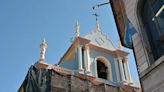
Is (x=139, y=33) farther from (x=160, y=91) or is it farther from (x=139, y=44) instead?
(x=160, y=91)

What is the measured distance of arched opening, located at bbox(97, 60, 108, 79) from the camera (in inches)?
829

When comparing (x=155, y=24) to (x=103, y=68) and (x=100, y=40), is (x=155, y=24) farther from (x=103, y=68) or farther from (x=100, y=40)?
(x=100, y=40)

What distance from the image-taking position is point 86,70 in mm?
19188

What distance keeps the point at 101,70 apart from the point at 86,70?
260 centimetres

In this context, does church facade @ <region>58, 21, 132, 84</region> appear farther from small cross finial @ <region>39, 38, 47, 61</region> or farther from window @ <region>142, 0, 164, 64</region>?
window @ <region>142, 0, 164, 64</region>

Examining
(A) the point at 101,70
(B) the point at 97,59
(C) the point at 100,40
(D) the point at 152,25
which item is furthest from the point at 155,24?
(C) the point at 100,40

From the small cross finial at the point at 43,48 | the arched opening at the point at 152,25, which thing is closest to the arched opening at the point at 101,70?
the small cross finial at the point at 43,48

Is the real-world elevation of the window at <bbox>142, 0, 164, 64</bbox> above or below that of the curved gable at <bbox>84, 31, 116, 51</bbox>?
below

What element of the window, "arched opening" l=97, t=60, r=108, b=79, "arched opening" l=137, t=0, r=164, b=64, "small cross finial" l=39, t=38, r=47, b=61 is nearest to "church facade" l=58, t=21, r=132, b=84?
"arched opening" l=97, t=60, r=108, b=79

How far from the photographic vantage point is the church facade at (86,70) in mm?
15227

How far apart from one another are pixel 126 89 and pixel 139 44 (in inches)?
478

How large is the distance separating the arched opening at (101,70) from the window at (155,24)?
1412 centimetres

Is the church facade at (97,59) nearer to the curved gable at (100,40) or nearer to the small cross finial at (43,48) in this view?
the curved gable at (100,40)

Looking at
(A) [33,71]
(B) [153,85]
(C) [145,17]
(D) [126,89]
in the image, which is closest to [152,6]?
(C) [145,17]
